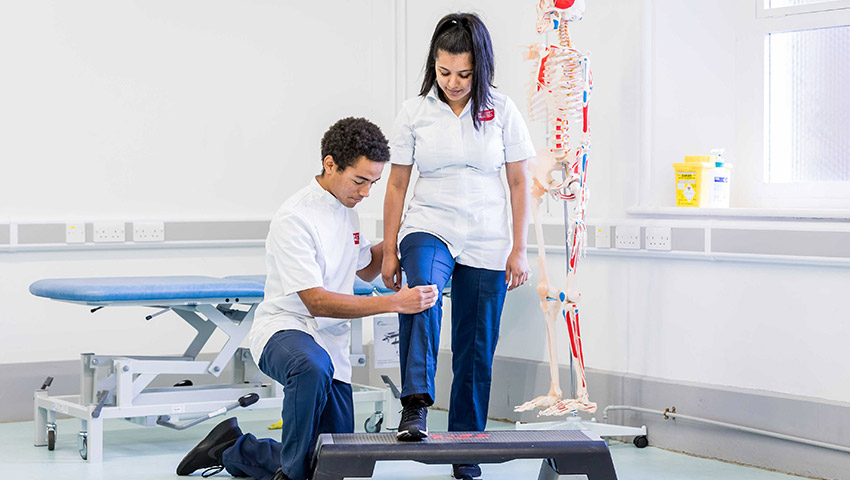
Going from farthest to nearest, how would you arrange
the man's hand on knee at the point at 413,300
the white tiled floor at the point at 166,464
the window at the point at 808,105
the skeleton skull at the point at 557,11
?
the window at the point at 808,105, the skeleton skull at the point at 557,11, the white tiled floor at the point at 166,464, the man's hand on knee at the point at 413,300

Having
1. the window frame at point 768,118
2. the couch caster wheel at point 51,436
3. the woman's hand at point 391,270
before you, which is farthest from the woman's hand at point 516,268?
the couch caster wheel at point 51,436

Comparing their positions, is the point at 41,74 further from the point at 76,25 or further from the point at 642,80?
the point at 642,80

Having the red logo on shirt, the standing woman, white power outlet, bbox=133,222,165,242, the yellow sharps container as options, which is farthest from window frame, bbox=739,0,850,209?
white power outlet, bbox=133,222,165,242

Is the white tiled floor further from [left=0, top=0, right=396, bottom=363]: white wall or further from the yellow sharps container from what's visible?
the yellow sharps container

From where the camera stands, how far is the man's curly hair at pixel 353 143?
9.35 feet

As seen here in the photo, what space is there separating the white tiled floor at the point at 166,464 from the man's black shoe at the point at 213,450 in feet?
0.16

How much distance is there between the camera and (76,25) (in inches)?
173

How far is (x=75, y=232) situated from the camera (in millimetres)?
4391

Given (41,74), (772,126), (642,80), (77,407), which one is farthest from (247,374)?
(772,126)

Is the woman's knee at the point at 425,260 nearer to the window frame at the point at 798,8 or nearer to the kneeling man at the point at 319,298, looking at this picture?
the kneeling man at the point at 319,298

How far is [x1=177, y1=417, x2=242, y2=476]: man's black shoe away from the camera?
3301 millimetres

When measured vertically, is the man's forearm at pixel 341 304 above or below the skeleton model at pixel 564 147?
Result: below

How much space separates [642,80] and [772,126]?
0.52 meters

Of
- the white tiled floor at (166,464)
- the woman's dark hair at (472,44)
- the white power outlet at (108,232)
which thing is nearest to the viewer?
the woman's dark hair at (472,44)
